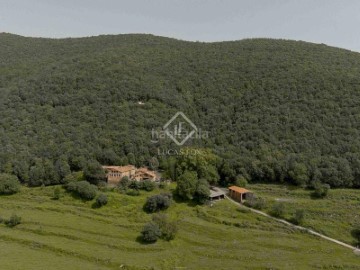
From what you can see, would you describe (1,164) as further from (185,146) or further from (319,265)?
(319,265)

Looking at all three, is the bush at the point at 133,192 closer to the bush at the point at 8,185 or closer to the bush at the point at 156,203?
the bush at the point at 156,203

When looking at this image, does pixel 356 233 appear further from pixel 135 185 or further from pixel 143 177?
pixel 143 177

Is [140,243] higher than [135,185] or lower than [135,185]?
lower

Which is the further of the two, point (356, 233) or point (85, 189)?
point (85, 189)
